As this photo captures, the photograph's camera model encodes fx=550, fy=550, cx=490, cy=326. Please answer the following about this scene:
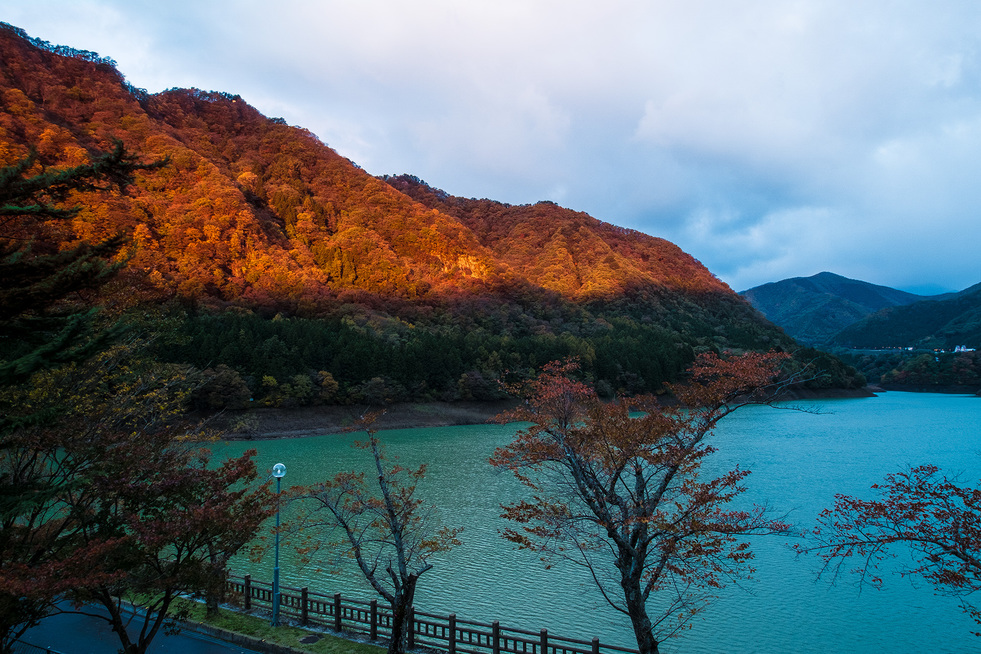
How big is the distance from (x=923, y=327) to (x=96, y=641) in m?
201

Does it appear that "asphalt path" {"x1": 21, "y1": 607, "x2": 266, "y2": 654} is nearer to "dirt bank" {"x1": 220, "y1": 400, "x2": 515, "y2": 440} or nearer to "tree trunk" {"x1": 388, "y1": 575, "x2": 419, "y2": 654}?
"tree trunk" {"x1": 388, "y1": 575, "x2": 419, "y2": 654}

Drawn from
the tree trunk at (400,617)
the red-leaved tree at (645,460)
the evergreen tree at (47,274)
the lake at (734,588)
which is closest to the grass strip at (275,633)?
the tree trunk at (400,617)

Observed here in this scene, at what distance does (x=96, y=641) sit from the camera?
32.6ft

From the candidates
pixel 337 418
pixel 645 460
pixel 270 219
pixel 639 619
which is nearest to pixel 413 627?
pixel 639 619

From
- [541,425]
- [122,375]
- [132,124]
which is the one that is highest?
[132,124]

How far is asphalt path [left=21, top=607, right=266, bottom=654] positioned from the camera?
31.0 feet

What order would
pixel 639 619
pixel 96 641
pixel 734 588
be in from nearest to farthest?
pixel 639 619 → pixel 96 641 → pixel 734 588

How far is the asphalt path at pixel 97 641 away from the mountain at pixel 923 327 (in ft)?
553

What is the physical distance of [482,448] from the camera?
3834 cm

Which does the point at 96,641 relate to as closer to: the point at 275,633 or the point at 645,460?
the point at 275,633

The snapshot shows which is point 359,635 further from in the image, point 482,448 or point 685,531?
point 482,448

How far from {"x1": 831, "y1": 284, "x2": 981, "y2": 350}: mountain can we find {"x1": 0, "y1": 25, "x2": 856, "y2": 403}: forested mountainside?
5867 centimetres

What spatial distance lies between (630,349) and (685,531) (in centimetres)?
6785

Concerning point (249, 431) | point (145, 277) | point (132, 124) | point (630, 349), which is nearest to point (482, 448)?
point (249, 431)
